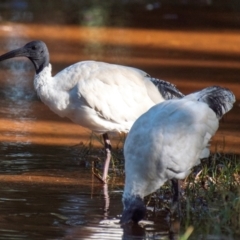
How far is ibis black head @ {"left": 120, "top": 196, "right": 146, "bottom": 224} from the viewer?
6.93m

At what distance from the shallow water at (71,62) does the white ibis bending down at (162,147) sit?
297 mm

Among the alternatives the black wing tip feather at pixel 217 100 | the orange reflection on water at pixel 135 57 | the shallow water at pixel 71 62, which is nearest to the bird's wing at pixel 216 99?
the black wing tip feather at pixel 217 100

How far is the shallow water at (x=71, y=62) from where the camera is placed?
7168 mm

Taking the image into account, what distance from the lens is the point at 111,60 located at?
14336mm

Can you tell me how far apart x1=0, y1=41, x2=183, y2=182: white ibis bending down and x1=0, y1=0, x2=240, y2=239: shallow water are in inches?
20.1

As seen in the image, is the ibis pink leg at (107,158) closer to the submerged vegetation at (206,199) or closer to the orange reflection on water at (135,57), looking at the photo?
the submerged vegetation at (206,199)

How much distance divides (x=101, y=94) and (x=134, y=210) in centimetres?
187

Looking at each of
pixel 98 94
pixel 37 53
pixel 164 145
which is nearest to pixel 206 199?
pixel 164 145

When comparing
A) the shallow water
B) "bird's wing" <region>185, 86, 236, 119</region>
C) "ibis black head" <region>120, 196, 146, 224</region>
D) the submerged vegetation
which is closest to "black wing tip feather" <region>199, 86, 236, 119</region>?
"bird's wing" <region>185, 86, 236, 119</region>

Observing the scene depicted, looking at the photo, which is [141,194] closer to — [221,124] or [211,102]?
[211,102]

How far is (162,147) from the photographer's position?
6996mm

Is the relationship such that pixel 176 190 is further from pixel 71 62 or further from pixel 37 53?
pixel 71 62

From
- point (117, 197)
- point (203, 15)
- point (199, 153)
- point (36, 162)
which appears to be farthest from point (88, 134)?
point (203, 15)

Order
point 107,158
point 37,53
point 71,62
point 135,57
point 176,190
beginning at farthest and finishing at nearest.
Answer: point 135,57, point 71,62, point 37,53, point 107,158, point 176,190
